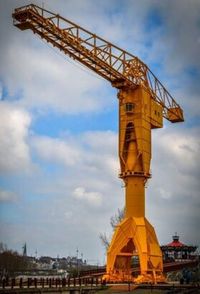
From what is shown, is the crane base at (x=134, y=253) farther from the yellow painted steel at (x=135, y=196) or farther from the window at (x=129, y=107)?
the window at (x=129, y=107)

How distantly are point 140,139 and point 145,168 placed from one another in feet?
7.90

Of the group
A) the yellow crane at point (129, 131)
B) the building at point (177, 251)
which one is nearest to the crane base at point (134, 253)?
the yellow crane at point (129, 131)

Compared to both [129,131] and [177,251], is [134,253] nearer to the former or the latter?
[129,131]

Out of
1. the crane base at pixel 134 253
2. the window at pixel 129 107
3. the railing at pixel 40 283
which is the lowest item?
the railing at pixel 40 283

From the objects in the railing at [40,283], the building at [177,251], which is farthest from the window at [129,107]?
the building at [177,251]

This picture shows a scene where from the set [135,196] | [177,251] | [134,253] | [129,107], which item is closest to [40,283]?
[134,253]

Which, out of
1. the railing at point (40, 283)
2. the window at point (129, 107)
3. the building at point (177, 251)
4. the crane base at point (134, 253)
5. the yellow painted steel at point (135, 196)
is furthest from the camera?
the building at point (177, 251)

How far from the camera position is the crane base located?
36.9 meters

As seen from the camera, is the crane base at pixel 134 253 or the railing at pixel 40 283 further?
the crane base at pixel 134 253

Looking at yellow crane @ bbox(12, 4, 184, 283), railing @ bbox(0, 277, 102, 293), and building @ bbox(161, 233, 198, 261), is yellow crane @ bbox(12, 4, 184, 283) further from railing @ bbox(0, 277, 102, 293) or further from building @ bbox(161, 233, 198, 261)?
building @ bbox(161, 233, 198, 261)

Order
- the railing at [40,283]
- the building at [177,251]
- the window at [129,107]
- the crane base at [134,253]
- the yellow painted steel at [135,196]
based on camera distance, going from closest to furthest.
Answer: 1. the railing at [40,283]
2. the crane base at [134,253]
3. the yellow painted steel at [135,196]
4. the window at [129,107]
5. the building at [177,251]

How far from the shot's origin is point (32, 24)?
36.7 metres

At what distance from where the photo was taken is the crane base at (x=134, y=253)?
36906 millimetres

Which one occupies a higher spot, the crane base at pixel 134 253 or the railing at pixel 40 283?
the crane base at pixel 134 253
